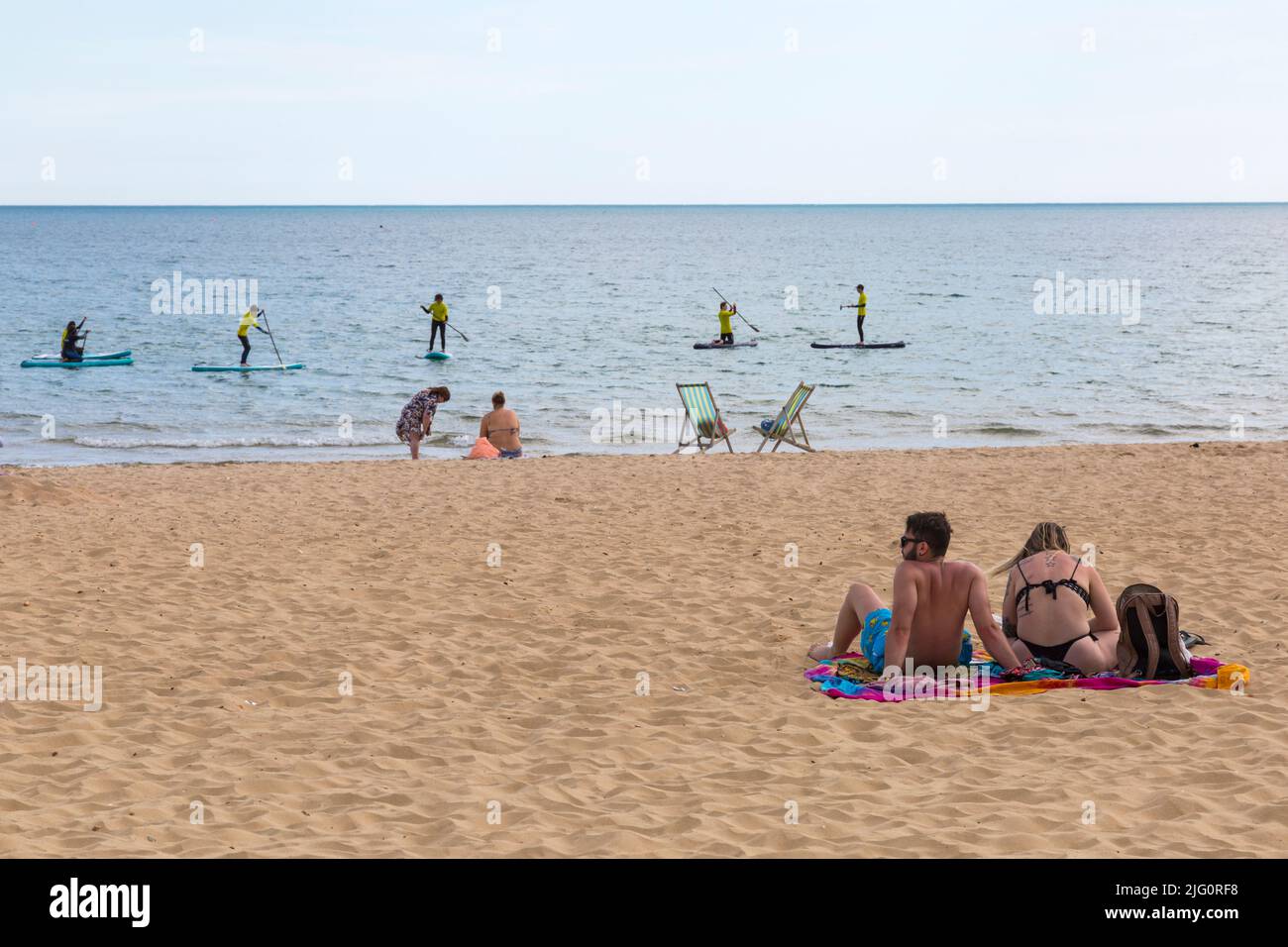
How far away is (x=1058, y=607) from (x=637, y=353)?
102 ft

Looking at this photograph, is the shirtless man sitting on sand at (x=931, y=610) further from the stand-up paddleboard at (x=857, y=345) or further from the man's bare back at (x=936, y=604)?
the stand-up paddleboard at (x=857, y=345)

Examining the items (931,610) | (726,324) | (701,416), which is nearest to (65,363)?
(726,324)

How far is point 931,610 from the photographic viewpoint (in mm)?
6180

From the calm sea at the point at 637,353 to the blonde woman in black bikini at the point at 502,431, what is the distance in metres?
3.81

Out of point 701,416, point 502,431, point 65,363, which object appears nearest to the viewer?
point 502,431

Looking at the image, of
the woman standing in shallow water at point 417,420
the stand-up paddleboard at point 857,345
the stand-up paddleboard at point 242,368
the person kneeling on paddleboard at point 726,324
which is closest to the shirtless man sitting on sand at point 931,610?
the woman standing in shallow water at point 417,420

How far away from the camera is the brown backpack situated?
6.19 metres

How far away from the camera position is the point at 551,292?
63.5 meters

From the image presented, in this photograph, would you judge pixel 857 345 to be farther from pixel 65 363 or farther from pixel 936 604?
pixel 936 604

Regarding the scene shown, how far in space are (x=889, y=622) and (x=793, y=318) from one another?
138 feet

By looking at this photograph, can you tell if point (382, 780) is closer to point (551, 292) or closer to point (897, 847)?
point (897, 847)

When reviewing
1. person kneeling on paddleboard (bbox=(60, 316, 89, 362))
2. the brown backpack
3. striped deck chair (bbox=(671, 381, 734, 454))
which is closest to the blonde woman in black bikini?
striped deck chair (bbox=(671, 381, 734, 454))
